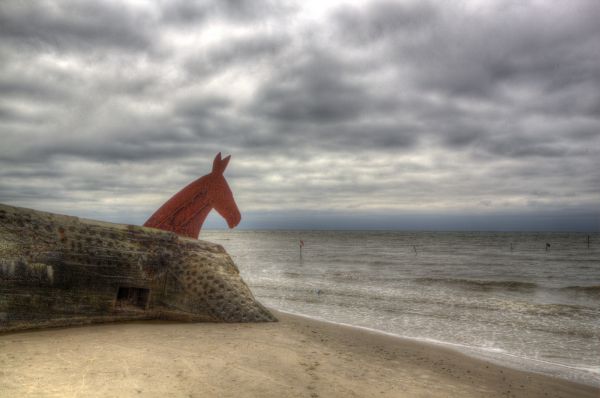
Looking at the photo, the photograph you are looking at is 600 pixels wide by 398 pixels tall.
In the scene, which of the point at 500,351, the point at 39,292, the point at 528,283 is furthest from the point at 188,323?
the point at 528,283

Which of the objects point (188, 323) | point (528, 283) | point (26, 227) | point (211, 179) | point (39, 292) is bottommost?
point (528, 283)

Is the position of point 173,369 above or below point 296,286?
above

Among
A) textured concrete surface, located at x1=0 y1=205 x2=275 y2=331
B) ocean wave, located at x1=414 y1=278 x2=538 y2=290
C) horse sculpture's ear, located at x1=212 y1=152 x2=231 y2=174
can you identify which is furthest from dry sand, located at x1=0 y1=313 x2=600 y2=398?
ocean wave, located at x1=414 y1=278 x2=538 y2=290

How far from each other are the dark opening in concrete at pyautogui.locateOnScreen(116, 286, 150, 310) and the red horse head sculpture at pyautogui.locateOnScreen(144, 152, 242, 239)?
2.26 meters

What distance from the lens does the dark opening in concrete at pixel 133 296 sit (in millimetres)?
5777

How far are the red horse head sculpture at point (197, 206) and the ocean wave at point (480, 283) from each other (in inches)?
486

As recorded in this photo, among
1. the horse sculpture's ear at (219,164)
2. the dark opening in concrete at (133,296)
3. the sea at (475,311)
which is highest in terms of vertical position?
the horse sculpture's ear at (219,164)

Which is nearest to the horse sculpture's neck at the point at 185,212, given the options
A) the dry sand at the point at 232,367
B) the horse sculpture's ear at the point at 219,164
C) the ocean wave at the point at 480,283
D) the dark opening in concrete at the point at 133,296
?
the horse sculpture's ear at the point at 219,164

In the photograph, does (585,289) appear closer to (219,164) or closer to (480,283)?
(480,283)

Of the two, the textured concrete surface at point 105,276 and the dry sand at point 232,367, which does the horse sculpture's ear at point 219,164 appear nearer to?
the textured concrete surface at point 105,276

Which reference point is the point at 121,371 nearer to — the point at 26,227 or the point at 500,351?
the point at 26,227

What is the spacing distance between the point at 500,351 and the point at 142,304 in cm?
644

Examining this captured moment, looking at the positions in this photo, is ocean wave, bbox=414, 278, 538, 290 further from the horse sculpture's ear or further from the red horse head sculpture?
the horse sculpture's ear

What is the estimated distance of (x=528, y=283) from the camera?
1872cm
